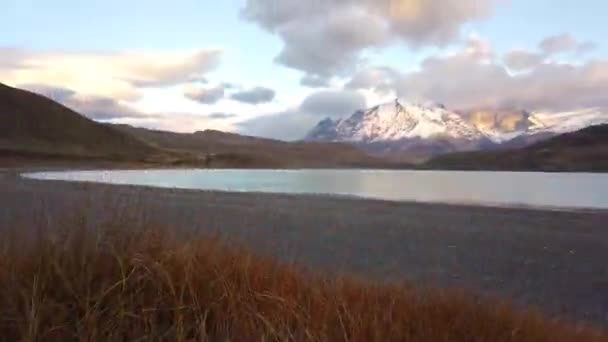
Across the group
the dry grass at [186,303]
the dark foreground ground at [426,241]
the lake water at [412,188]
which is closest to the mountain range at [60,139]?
the lake water at [412,188]

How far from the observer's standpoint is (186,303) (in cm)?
349

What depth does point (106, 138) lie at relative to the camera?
15088cm

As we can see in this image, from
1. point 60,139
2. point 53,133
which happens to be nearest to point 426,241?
point 60,139

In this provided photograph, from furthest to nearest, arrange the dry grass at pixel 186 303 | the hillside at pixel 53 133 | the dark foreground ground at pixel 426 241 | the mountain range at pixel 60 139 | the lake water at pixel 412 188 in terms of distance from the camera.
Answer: the hillside at pixel 53 133 → the mountain range at pixel 60 139 → the lake water at pixel 412 188 → the dark foreground ground at pixel 426 241 → the dry grass at pixel 186 303

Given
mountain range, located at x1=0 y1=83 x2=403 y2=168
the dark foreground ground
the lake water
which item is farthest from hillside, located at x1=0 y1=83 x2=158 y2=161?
the dark foreground ground

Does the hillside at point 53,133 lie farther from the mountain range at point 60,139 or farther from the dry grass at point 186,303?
the dry grass at point 186,303

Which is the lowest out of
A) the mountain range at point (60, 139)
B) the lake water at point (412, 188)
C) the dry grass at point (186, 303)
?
the lake water at point (412, 188)

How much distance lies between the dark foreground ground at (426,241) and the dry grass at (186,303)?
1.96 feet

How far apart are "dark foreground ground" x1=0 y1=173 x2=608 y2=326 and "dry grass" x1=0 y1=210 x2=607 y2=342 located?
1.96ft

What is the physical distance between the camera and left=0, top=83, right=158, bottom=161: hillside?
12734cm

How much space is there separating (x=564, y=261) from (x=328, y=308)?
30.0ft

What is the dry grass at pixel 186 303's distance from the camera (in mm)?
3150

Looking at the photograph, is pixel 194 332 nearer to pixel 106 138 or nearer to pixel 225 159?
pixel 106 138

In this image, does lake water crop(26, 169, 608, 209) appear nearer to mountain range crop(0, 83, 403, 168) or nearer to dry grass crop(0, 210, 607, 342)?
dry grass crop(0, 210, 607, 342)
